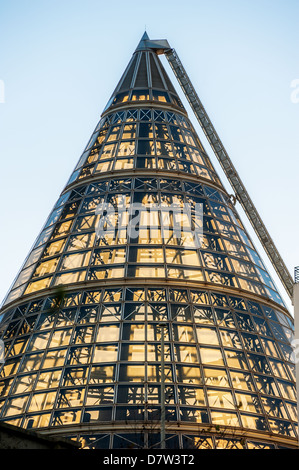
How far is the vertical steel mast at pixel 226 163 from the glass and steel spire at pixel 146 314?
59.4ft

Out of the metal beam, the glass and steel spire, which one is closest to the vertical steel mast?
the metal beam

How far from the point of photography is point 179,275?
178ft

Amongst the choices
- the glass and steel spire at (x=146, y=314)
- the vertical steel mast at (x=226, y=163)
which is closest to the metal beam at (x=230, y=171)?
the vertical steel mast at (x=226, y=163)

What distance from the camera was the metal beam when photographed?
84062 millimetres

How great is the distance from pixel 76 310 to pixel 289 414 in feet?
56.7

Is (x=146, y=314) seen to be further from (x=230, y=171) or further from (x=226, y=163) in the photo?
(x=226, y=163)

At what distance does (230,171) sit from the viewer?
8869 centimetres

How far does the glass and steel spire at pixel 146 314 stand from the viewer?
4456cm

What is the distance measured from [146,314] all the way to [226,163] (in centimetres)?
4310

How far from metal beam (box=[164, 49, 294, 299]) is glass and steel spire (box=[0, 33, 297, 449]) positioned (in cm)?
1807
